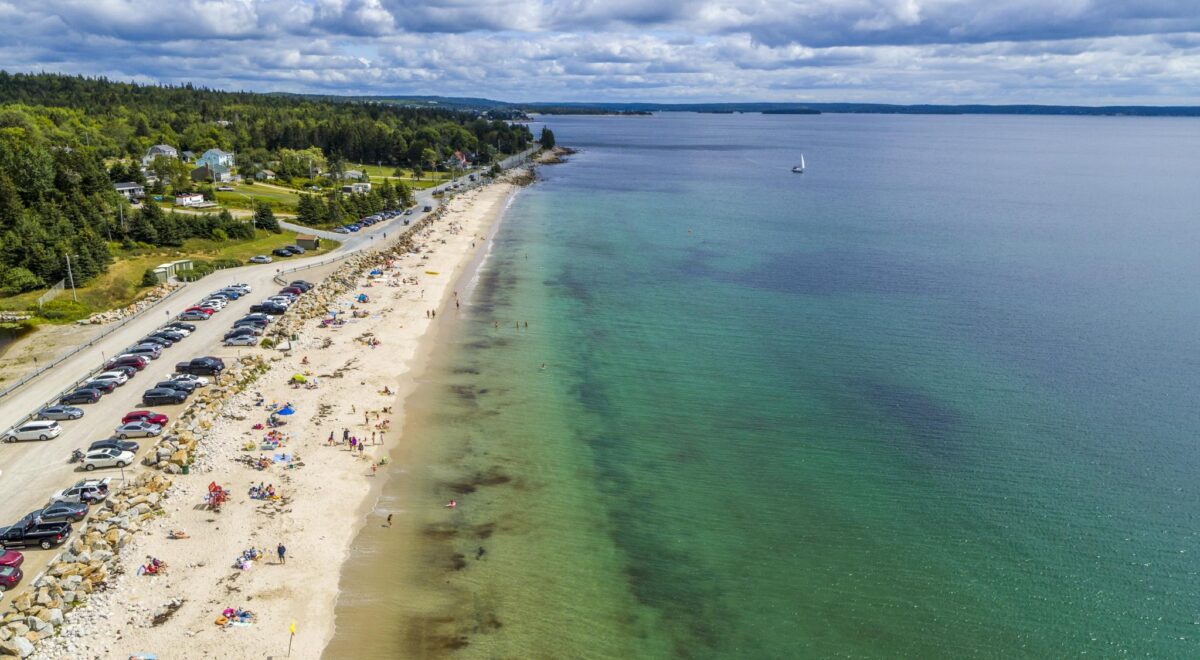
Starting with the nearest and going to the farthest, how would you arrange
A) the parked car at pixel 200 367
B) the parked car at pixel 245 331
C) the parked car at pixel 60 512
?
the parked car at pixel 60 512, the parked car at pixel 200 367, the parked car at pixel 245 331


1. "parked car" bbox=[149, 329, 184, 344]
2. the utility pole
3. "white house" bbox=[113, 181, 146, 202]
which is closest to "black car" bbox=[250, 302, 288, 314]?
"parked car" bbox=[149, 329, 184, 344]

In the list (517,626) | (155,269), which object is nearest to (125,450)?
(517,626)

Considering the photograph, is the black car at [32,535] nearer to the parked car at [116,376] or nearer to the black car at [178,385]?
the black car at [178,385]

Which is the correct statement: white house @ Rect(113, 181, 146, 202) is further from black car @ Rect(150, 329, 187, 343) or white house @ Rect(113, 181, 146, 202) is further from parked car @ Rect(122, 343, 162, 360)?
parked car @ Rect(122, 343, 162, 360)

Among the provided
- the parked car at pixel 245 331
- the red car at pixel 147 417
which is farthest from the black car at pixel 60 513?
the parked car at pixel 245 331

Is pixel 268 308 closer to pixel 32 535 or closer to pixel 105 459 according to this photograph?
pixel 105 459
